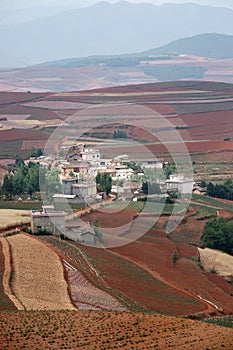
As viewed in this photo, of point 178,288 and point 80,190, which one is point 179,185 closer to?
point 80,190

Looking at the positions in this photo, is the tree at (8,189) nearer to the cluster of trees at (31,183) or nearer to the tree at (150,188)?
the cluster of trees at (31,183)

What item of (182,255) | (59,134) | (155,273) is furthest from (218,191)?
(59,134)

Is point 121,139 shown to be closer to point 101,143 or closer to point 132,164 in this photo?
point 101,143

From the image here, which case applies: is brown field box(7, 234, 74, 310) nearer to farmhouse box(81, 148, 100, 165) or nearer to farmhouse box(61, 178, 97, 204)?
farmhouse box(61, 178, 97, 204)

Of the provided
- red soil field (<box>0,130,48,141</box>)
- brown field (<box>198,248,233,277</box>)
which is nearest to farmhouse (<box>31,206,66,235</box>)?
brown field (<box>198,248,233,277</box>)

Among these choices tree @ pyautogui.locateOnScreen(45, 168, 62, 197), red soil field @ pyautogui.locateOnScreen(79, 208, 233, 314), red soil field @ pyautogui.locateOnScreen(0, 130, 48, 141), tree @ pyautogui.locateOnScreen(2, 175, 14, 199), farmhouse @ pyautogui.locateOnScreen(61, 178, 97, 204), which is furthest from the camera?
red soil field @ pyautogui.locateOnScreen(0, 130, 48, 141)

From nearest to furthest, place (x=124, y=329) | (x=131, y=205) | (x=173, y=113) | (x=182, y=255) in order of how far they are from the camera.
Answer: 1. (x=124, y=329)
2. (x=182, y=255)
3. (x=131, y=205)
4. (x=173, y=113)

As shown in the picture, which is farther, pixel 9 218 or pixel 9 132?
pixel 9 132

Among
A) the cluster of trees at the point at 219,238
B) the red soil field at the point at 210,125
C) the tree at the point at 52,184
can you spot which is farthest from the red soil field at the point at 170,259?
the red soil field at the point at 210,125
